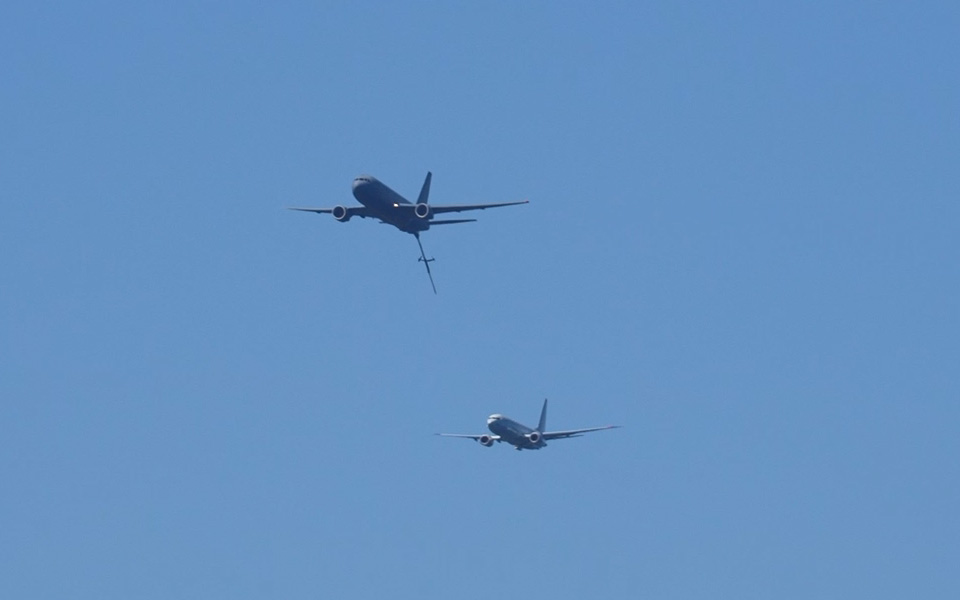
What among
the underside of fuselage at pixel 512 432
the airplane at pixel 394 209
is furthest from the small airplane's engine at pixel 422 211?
the underside of fuselage at pixel 512 432

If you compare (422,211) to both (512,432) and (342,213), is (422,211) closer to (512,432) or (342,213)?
(342,213)

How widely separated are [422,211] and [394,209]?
5.08 feet

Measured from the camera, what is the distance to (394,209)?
314ft

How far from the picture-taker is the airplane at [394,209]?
93938 mm

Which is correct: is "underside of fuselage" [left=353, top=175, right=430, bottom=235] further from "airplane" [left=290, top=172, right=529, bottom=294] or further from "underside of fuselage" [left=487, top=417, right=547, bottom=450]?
"underside of fuselage" [left=487, top=417, right=547, bottom=450]

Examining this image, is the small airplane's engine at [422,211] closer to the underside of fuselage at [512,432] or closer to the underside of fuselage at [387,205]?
the underside of fuselage at [387,205]

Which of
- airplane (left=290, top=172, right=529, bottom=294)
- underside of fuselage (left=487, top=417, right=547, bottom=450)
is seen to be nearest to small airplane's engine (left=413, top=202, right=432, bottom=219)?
airplane (left=290, top=172, right=529, bottom=294)

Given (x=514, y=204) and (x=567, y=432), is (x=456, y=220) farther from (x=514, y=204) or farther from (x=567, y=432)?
(x=567, y=432)

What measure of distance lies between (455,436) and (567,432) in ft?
31.3

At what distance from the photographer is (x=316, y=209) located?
99375 millimetres

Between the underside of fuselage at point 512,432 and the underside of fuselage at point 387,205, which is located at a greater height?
the underside of fuselage at point 512,432

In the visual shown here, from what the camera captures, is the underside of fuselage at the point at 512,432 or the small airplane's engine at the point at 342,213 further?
the underside of fuselage at the point at 512,432

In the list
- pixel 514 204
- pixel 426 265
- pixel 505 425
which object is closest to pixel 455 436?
pixel 505 425

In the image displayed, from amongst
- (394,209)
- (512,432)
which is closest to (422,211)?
(394,209)
